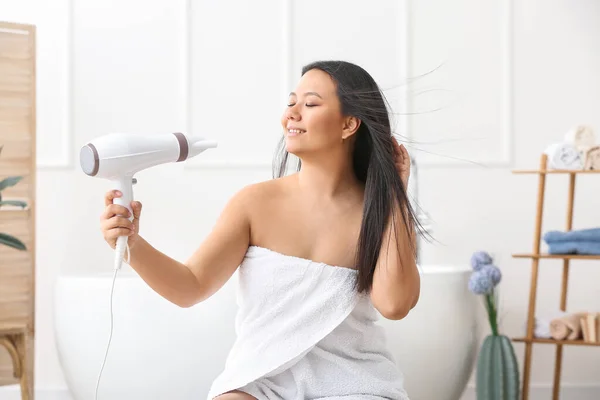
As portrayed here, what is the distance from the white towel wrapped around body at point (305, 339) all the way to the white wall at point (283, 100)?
5.92 ft

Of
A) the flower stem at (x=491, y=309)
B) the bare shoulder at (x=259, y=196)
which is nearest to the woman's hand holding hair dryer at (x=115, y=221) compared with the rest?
the bare shoulder at (x=259, y=196)

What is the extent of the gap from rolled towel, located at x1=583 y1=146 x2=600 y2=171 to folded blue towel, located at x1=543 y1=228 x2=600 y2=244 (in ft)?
0.70

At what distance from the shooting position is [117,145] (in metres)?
1.38

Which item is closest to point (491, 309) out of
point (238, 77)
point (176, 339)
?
point (176, 339)

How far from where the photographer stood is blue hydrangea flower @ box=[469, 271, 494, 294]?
→ 2.73m

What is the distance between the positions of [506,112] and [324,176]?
1925 millimetres

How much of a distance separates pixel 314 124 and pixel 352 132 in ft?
0.28

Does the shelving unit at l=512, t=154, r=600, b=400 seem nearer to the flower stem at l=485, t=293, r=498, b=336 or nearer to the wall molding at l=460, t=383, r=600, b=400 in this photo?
the flower stem at l=485, t=293, r=498, b=336

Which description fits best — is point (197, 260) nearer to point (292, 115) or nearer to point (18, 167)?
point (292, 115)

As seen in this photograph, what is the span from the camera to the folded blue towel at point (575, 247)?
2891 mm

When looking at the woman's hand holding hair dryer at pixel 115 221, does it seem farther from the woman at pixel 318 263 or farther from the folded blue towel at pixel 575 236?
the folded blue towel at pixel 575 236

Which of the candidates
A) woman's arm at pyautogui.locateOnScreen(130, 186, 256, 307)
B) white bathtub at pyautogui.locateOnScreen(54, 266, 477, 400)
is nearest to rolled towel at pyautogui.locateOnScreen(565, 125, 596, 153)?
white bathtub at pyautogui.locateOnScreen(54, 266, 477, 400)

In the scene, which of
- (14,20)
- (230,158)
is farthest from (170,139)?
(14,20)

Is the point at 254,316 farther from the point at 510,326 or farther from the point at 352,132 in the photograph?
the point at 510,326
